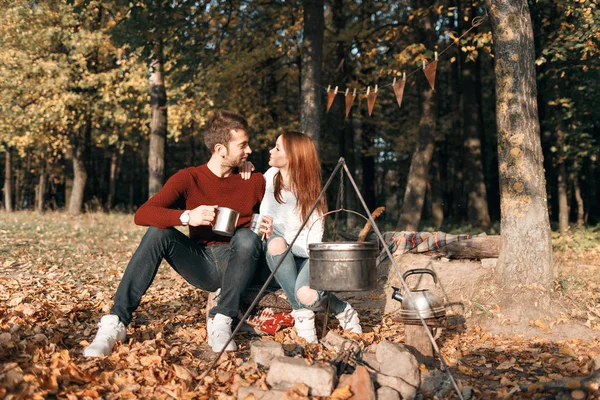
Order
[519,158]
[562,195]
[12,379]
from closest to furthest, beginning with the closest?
[12,379], [519,158], [562,195]

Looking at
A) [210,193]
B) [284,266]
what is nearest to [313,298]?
[284,266]

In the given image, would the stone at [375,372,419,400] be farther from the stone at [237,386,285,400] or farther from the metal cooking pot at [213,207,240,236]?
the metal cooking pot at [213,207,240,236]

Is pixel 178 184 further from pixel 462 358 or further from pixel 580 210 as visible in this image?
pixel 580 210

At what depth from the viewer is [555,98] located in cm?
1294

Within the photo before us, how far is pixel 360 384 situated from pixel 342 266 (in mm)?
920

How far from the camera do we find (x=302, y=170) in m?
4.54

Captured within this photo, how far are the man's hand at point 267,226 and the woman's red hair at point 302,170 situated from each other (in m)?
0.31

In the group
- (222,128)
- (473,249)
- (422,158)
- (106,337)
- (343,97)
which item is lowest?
(106,337)

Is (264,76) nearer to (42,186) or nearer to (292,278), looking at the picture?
(292,278)

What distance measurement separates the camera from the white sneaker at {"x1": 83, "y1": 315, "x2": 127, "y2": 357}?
366 centimetres

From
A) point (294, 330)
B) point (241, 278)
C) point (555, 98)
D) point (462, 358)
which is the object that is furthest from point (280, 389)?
point (555, 98)

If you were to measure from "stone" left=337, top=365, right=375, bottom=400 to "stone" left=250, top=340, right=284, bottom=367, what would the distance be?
56 centimetres

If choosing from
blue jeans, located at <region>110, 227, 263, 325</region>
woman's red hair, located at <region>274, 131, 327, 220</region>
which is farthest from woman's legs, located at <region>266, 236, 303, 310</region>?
woman's red hair, located at <region>274, 131, 327, 220</region>

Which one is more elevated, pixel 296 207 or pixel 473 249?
pixel 296 207
